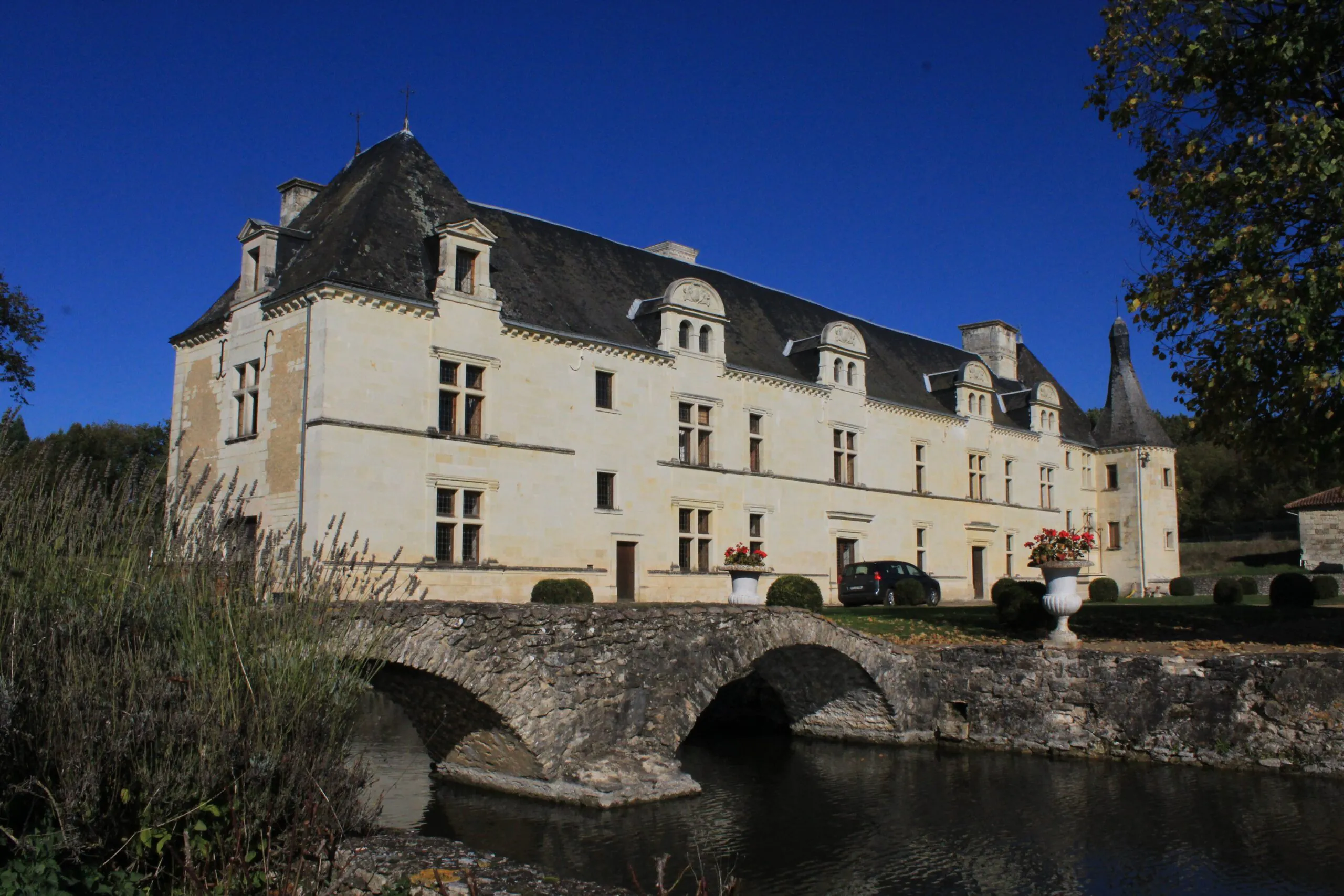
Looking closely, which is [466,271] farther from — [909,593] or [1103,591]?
[1103,591]

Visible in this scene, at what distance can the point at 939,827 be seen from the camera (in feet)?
39.4

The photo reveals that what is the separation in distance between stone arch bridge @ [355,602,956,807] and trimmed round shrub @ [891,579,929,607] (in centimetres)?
1406

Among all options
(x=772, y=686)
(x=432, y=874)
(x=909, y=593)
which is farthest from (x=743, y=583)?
(x=432, y=874)

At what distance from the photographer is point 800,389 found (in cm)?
3022

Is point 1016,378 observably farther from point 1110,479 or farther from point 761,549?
point 761,549

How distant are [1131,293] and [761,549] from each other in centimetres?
1457

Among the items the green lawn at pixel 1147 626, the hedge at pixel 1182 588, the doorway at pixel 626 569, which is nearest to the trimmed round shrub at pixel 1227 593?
the green lawn at pixel 1147 626

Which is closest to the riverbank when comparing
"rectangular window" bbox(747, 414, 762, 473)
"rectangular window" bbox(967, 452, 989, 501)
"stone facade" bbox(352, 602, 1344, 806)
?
"stone facade" bbox(352, 602, 1344, 806)

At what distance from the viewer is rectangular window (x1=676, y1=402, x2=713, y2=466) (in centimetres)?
2717

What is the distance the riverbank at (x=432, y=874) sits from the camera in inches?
264

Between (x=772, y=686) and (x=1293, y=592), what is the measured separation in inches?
508

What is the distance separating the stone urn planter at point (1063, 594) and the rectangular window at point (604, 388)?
11.3 m

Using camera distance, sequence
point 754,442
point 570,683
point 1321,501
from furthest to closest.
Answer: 1. point 1321,501
2. point 754,442
3. point 570,683

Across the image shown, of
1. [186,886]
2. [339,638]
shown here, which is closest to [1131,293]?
[339,638]
